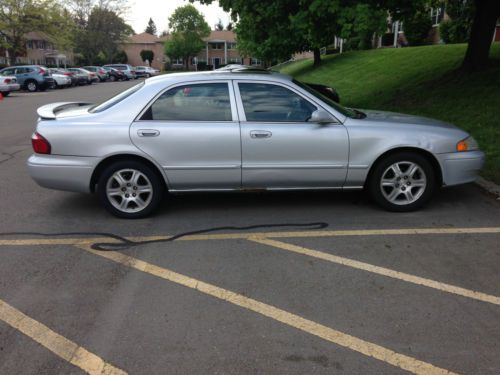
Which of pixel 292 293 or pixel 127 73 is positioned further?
pixel 127 73

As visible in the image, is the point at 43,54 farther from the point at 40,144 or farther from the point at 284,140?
the point at 284,140

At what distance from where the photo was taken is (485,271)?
390 cm

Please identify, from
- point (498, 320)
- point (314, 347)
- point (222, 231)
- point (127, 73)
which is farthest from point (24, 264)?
point (127, 73)

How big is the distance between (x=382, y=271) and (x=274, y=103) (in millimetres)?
2260

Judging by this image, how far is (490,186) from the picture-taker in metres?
6.05

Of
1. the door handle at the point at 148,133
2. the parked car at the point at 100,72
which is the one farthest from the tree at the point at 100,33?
the door handle at the point at 148,133

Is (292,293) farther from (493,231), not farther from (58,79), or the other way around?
(58,79)

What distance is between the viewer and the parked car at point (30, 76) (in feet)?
96.2

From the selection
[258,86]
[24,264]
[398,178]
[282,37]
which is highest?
[282,37]

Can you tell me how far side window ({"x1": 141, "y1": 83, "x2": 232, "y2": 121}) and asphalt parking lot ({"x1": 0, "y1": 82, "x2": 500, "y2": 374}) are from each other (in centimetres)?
115

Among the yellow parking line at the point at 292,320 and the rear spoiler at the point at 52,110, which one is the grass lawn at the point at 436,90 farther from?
the rear spoiler at the point at 52,110

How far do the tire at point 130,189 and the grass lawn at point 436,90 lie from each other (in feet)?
14.9

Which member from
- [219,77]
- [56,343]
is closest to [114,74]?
[219,77]

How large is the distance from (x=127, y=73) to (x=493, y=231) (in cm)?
4911
